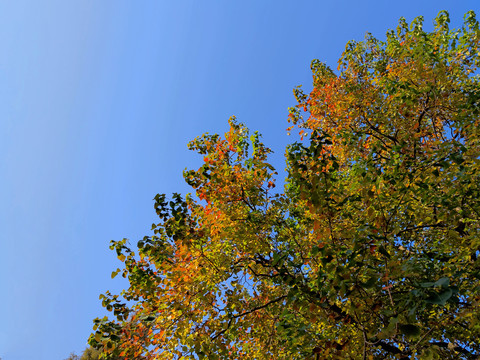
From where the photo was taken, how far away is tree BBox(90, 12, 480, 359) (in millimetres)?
3762

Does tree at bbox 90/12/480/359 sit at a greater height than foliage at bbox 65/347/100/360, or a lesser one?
lesser

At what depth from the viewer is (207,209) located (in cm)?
781

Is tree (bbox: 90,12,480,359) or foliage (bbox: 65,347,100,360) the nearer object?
tree (bbox: 90,12,480,359)

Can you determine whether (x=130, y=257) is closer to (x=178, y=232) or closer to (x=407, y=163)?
(x=178, y=232)

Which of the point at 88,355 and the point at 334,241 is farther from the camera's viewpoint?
the point at 88,355

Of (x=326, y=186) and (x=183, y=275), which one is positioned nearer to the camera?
(x=326, y=186)

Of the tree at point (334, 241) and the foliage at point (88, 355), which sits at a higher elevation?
the foliage at point (88, 355)

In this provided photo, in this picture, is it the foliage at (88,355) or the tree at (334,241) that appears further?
the foliage at (88,355)

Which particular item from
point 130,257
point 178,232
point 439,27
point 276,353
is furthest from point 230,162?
point 439,27

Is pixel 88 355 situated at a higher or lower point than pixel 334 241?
higher

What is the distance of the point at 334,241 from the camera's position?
504 cm

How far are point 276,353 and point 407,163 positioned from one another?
4982mm

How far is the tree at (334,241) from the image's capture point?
3.76 metres

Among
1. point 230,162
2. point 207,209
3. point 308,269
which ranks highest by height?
point 230,162
